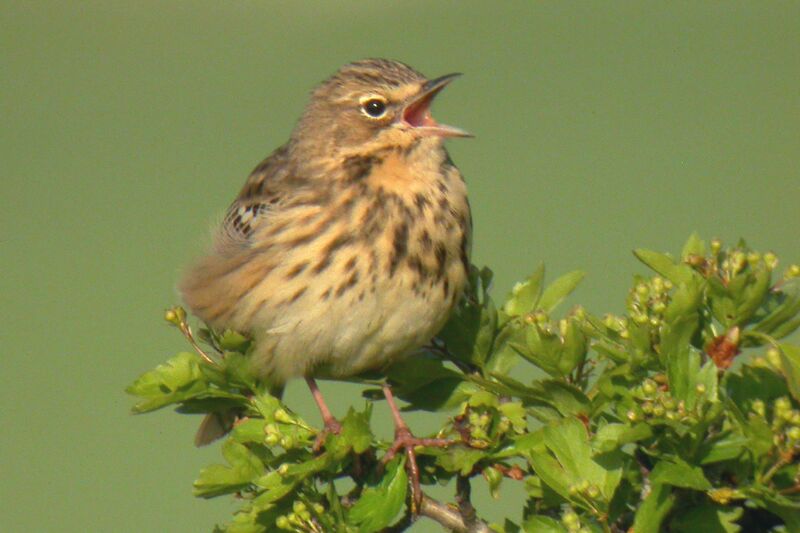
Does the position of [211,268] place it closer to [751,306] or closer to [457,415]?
[457,415]

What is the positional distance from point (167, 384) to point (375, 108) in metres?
1.83

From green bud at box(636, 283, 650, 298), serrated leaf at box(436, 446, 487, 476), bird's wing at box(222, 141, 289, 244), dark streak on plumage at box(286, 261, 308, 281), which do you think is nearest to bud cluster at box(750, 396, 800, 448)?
green bud at box(636, 283, 650, 298)

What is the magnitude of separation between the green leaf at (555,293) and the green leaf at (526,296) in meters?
0.02

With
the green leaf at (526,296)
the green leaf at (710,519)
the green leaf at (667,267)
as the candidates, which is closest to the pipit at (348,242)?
the green leaf at (526,296)

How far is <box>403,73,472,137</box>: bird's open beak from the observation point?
4.39m

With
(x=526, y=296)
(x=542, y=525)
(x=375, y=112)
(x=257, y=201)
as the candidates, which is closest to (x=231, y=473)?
(x=542, y=525)

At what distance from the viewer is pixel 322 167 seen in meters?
4.52

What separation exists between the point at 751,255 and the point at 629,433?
0.52m

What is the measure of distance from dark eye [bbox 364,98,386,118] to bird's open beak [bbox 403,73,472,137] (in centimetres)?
8

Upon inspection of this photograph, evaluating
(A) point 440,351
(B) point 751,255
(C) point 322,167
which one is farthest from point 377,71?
(B) point 751,255

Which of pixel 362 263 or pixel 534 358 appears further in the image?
pixel 362 263

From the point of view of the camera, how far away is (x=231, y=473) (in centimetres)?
283

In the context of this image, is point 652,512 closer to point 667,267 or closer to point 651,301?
point 651,301

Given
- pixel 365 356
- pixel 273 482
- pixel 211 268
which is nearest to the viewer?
pixel 273 482
